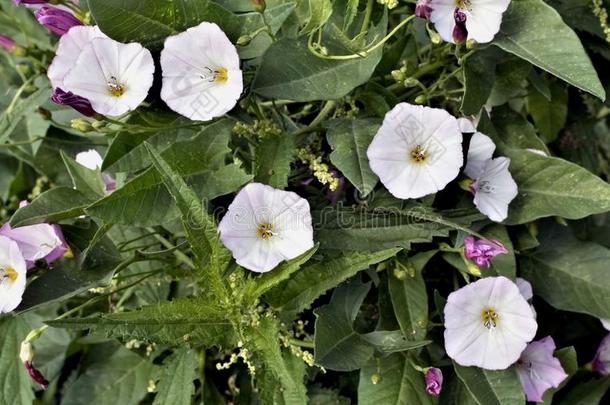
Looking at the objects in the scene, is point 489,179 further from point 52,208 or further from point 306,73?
point 52,208

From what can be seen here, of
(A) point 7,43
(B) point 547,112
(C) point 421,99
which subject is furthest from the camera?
(B) point 547,112

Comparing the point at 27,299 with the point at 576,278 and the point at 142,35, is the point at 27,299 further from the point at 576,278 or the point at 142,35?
the point at 576,278

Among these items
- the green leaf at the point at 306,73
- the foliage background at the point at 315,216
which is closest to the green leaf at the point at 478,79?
the foliage background at the point at 315,216

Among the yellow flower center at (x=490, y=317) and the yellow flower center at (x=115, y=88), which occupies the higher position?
the yellow flower center at (x=115, y=88)

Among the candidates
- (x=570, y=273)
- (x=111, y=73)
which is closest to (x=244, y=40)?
(x=111, y=73)

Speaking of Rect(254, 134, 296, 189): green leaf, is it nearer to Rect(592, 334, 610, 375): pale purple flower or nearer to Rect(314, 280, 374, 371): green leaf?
Rect(314, 280, 374, 371): green leaf

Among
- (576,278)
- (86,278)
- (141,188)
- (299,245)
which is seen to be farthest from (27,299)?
(576,278)

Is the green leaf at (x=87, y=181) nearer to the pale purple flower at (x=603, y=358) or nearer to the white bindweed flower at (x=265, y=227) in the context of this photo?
the white bindweed flower at (x=265, y=227)
